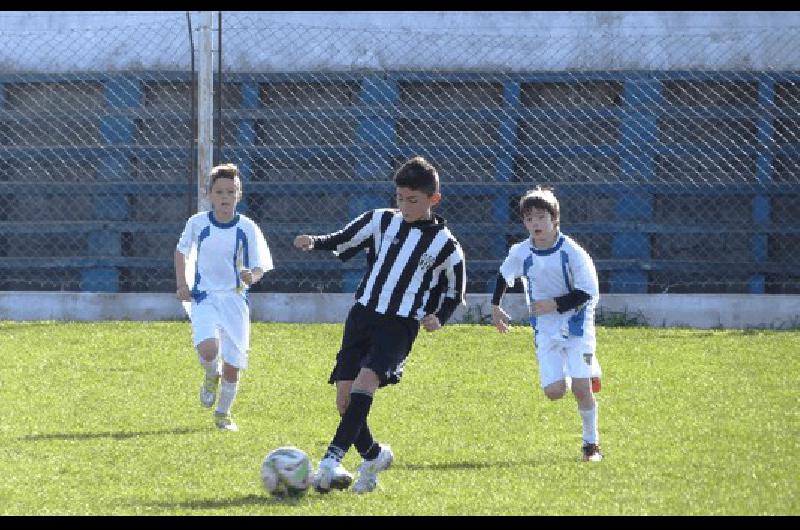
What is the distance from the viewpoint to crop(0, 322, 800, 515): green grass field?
21.6 ft

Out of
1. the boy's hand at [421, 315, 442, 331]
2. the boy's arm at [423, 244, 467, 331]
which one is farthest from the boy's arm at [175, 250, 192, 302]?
the boy's hand at [421, 315, 442, 331]

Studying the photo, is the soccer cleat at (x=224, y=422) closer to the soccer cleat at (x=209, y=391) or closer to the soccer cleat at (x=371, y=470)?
the soccer cleat at (x=209, y=391)

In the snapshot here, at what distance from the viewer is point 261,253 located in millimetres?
9281

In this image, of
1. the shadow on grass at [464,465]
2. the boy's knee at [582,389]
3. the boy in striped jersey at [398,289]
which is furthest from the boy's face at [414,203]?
the boy's knee at [582,389]

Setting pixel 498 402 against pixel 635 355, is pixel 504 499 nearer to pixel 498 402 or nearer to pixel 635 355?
pixel 498 402

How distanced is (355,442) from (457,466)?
0.65m

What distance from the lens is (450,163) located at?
14406 millimetres

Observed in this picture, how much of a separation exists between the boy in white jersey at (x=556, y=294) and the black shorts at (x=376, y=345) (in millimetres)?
922

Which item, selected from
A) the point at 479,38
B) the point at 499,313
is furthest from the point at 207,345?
the point at 479,38

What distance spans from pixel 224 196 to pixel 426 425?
1696mm

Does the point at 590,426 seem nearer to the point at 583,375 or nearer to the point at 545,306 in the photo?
the point at 583,375

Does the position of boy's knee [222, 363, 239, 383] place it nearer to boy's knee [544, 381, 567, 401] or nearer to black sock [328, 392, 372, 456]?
boy's knee [544, 381, 567, 401]
